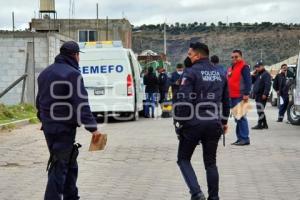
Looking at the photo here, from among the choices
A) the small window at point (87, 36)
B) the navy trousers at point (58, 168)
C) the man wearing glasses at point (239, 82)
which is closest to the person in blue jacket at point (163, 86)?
the man wearing glasses at point (239, 82)

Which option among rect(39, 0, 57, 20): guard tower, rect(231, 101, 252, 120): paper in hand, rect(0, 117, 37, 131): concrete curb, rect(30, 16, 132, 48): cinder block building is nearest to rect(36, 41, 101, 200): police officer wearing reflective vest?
rect(231, 101, 252, 120): paper in hand

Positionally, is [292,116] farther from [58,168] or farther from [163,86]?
[58,168]

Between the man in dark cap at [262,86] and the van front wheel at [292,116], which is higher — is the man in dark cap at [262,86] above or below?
above

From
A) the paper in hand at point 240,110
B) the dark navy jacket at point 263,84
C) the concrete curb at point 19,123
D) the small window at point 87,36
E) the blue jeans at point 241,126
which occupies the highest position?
the small window at point 87,36

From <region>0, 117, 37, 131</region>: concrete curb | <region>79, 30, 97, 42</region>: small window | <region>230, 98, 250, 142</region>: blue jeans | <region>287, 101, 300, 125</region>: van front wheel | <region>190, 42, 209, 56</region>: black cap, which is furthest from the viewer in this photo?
<region>79, 30, 97, 42</region>: small window

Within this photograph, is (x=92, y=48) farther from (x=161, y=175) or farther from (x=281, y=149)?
(x=161, y=175)

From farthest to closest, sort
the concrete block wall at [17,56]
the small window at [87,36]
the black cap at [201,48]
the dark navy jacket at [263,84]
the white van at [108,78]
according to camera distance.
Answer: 1. the small window at [87,36]
2. the concrete block wall at [17,56]
3. the white van at [108,78]
4. the dark navy jacket at [263,84]
5. the black cap at [201,48]

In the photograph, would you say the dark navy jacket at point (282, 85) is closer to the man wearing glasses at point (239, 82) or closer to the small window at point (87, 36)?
the man wearing glasses at point (239, 82)

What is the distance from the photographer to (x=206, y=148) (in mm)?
7512

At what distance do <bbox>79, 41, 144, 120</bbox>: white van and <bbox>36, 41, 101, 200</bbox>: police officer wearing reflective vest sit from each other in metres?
12.9

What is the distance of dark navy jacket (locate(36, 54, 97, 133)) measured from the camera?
6844 millimetres

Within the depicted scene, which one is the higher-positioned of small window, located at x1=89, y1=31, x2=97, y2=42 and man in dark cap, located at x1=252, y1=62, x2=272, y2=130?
small window, located at x1=89, y1=31, x2=97, y2=42

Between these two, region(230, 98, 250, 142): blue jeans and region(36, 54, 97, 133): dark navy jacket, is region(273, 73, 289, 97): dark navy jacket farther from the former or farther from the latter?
region(36, 54, 97, 133): dark navy jacket

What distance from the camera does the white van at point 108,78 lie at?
1998 centimetres
